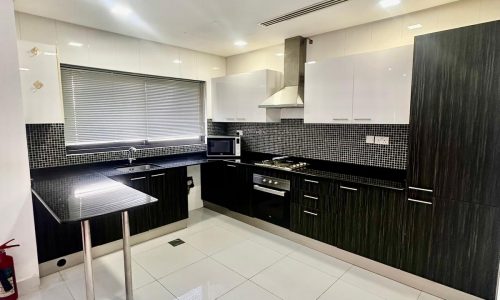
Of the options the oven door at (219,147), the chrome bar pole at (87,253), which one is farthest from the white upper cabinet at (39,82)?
the oven door at (219,147)

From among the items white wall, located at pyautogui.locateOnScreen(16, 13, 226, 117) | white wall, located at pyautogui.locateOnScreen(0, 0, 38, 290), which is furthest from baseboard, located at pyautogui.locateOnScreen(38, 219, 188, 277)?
white wall, located at pyautogui.locateOnScreen(16, 13, 226, 117)

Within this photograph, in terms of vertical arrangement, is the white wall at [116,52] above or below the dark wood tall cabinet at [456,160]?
above

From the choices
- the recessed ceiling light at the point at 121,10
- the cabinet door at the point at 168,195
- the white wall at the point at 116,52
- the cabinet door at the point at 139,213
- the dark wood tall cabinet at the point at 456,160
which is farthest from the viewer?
the cabinet door at the point at 168,195

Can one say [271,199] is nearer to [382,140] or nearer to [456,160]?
[382,140]

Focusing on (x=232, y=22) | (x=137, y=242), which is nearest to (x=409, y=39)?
(x=232, y=22)

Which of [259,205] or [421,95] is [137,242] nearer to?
[259,205]

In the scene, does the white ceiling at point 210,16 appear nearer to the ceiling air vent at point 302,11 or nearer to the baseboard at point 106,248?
the ceiling air vent at point 302,11

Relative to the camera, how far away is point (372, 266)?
102 inches

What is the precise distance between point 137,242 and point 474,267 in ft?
10.9

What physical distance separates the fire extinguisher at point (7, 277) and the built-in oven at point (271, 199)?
246 centimetres

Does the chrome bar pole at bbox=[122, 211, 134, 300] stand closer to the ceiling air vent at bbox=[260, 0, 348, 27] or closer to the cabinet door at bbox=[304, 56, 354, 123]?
the cabinet door at bbox=[304, 56, 354, 123]

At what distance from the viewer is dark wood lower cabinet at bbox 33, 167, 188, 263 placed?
8.15ft

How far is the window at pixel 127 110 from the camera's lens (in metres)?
3.13

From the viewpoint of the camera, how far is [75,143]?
3.14 metres
